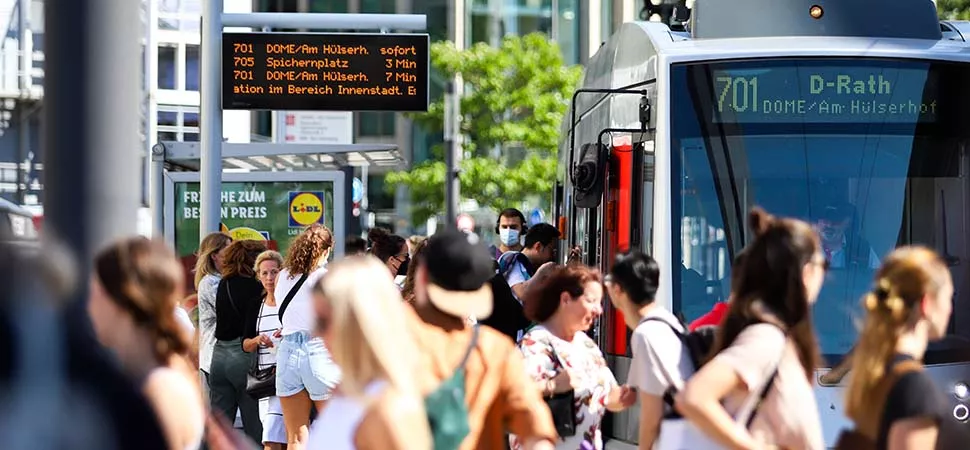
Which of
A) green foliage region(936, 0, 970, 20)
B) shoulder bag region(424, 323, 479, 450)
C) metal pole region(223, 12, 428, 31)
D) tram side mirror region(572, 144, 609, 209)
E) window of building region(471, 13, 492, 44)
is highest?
window of building region(471, 13, 492, 44)

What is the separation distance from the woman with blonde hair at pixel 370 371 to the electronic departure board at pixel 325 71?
900 centimetres

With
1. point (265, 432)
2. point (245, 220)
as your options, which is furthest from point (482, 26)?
point (265, 432)

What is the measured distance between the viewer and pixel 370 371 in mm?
4199

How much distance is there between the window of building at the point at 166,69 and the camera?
40.8 metres

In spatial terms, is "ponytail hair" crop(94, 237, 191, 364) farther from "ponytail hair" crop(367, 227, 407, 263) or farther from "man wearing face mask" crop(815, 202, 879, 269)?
"ponytail hair" crop(367, 227, 407, 263)

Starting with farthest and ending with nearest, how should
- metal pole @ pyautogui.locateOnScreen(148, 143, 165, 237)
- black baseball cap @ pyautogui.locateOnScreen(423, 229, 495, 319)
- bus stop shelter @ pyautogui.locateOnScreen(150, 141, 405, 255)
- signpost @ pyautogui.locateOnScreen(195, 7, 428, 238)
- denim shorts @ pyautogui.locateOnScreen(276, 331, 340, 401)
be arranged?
metal pole @ pyautogui.locateOnScreen(148, 143, 165, 237) < bus stop shelter @ pyautogui.locateOnScreen(150, 141, 405, 255) < signpost @ pyautogui.locateOnScreen(195, 7, 428, 238) < denim shorts @ pyautogui.locateOnScreen(276, 331, 340, 401) < black baseball cap @ pyautogui.locateOnScreen(423, 229, 495, 319)

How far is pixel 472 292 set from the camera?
506cm

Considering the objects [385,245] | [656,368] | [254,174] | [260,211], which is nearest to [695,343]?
[656,368]

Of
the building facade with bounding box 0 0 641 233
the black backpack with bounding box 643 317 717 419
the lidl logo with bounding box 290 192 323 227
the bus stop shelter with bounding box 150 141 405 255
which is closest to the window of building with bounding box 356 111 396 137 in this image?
the building facade with bounding box 0 0 641 233

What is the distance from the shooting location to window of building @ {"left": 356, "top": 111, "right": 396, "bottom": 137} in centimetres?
6554

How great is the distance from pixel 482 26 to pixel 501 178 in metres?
14.2

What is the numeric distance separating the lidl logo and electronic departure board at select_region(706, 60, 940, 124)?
19.3 feet

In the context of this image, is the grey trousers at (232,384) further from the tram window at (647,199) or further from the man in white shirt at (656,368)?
the man in white shirt at (656,368)

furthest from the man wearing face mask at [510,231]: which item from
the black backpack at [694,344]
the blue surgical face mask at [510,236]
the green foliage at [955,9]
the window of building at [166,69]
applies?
the window of building at [166,69]
